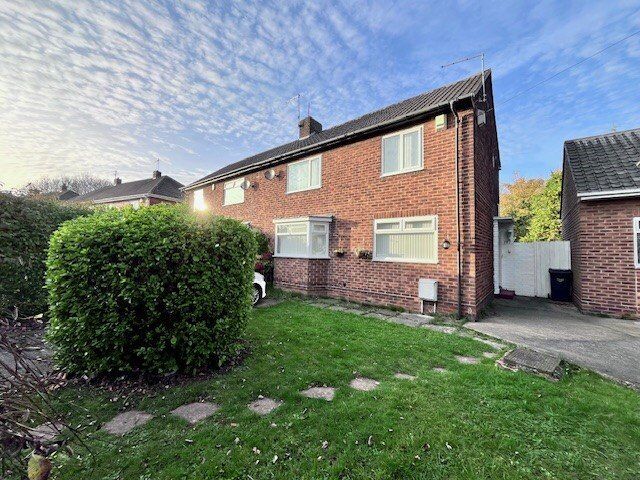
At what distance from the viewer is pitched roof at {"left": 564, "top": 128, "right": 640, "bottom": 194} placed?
7.95 meters

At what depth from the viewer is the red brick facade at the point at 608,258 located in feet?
25.0

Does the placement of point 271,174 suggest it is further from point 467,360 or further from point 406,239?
point 467,360

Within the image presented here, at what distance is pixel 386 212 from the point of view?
8883 mm

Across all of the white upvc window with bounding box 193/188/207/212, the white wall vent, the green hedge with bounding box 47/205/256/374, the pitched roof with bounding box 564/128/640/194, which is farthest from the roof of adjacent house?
the green hedge with bounding box 47/205/256/374

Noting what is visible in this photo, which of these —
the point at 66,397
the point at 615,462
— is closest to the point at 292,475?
the point at 615,462

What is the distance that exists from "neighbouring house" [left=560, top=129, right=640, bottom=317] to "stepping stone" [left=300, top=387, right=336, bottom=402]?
8579mm

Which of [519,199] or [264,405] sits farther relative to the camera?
[519,199]

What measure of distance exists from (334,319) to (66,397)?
4789 mm

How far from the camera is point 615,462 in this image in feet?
7.97

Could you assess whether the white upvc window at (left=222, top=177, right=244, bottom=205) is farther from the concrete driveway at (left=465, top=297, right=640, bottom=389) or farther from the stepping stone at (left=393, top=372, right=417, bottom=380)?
the stepping stone at (left=393, top=372, right=417, bottom=380)

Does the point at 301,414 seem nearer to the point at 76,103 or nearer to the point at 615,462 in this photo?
the point at 615,462

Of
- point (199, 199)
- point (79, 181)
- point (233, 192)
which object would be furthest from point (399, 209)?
point (79, 181)

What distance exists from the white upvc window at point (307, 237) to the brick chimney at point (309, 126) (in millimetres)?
6410

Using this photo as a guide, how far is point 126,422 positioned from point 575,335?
7.75 m
